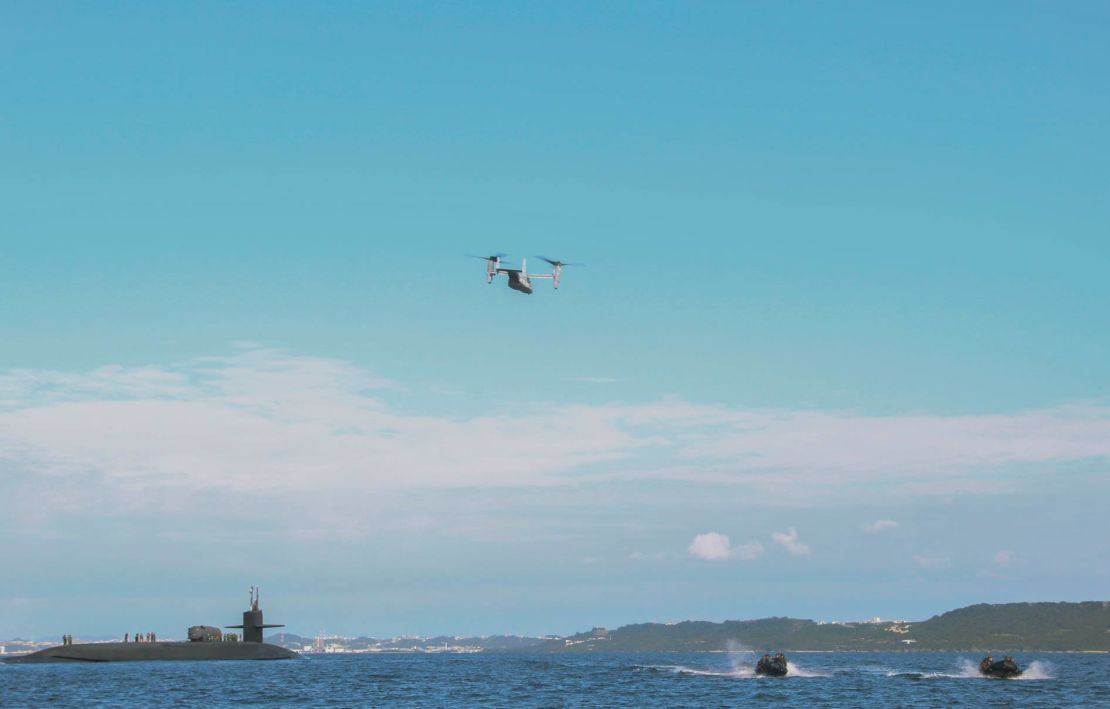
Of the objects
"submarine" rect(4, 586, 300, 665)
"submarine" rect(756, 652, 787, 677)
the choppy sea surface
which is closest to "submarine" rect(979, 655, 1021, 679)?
the choppy sea surface

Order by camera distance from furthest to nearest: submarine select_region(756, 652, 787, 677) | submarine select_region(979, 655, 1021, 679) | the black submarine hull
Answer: submarine select_region(756, 652, 787, 677) < the black submarine hull < submarine select_region(979, 655, 1021, 679)

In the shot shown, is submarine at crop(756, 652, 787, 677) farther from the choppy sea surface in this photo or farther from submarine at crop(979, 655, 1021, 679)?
submarine at crop(979, 655, 1021, 679)

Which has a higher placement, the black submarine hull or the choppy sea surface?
the black submarine hull

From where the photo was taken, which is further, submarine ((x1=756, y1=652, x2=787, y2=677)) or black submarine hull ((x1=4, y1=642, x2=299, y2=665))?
submarine ((x1=756, y1=652, x2=787, y2=677))

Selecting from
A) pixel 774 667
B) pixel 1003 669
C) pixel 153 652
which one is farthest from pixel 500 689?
pixel 1003 669

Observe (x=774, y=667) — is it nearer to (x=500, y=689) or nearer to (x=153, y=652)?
(x=500, y=689)

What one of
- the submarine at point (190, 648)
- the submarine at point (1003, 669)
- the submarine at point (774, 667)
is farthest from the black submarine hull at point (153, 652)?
the submarine at point (1003, 669)

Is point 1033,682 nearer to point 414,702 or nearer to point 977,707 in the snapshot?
point 977,707

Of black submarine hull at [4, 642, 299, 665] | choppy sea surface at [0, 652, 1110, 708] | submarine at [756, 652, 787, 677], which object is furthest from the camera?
submarine at [756, 652, 787, 677]
